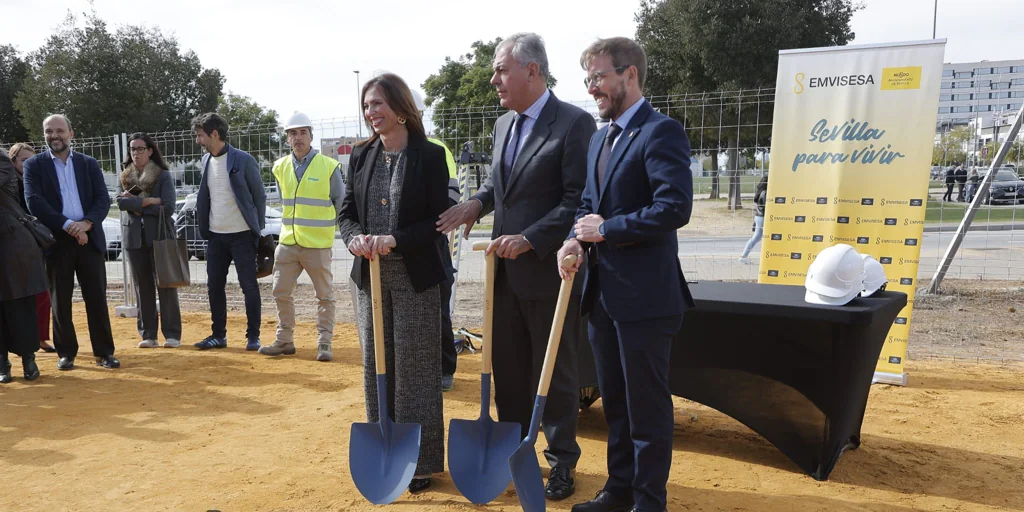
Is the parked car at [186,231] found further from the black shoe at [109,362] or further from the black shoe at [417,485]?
the black shoe at [417,485]

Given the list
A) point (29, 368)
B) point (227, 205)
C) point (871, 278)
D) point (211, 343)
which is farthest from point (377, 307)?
point (211, 343)

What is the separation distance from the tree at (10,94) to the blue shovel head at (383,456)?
38.7 m

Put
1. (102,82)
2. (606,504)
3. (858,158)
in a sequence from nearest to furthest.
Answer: (606,504) < (858,158) < (102,82)

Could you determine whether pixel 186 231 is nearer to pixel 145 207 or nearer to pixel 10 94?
pixel 145 207

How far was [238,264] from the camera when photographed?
679cm

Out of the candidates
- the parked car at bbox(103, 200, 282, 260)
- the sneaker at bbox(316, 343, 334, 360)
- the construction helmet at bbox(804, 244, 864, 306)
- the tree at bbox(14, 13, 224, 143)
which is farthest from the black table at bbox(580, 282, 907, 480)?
the tree at bbox(14, 13, 224, 143)

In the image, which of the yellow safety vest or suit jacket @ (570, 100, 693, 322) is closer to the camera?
suit jacket @ (570, 100, 693, 322)

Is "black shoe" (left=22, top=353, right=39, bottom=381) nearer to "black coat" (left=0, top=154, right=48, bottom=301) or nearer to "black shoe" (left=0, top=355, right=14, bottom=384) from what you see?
"black shoe" (left=0, top=355, right=14, bottom=384)

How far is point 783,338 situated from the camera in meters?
3.65

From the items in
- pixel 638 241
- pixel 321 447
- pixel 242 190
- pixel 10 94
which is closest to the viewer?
pixel 638 241

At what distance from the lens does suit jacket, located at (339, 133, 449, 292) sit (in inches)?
131

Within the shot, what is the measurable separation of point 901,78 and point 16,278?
6817mm

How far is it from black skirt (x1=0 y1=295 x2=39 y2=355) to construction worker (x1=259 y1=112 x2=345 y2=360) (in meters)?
→ 1.89

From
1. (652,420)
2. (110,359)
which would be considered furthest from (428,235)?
(110,359)
